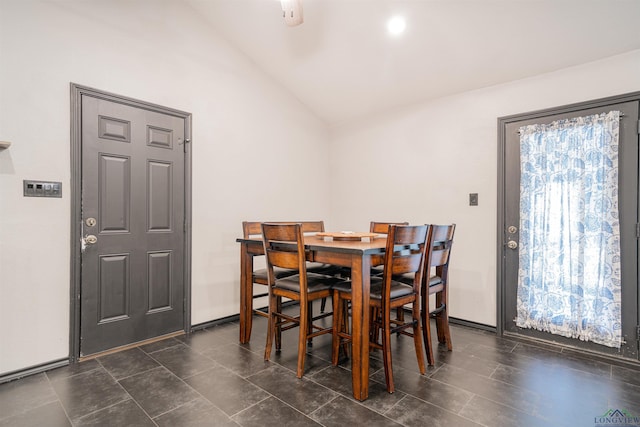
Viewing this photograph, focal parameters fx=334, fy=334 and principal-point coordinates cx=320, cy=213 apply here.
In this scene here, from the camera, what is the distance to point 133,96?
9.30ft

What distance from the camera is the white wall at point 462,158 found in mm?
2785

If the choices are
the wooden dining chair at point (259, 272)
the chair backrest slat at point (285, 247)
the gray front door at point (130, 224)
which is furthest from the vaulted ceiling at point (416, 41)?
the chair backrest slat at point (285, 247)

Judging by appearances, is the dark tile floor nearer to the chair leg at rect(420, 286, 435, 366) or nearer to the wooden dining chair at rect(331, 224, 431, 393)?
the chair leg at rect(420, 286, 435, 366)

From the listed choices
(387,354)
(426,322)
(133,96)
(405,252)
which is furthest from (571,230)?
(133,96)

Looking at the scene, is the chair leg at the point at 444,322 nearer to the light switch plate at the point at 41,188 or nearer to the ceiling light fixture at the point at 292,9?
the ceiling light fixture at the point at 292,9

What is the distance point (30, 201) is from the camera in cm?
234

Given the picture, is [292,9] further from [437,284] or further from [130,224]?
[437,284]

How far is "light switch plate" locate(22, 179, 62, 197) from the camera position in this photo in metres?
2.32

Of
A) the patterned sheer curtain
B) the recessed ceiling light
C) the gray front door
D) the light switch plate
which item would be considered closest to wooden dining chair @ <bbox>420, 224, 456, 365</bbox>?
the patterned sheer curtain

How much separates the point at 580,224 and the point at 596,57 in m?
1.33

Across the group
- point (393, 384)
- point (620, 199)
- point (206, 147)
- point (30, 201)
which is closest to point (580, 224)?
point (620, 199)

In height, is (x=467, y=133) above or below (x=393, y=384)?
above

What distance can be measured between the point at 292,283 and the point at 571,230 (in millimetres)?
2323

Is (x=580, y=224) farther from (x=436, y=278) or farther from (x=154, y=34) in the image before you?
(x=154, y=34)
